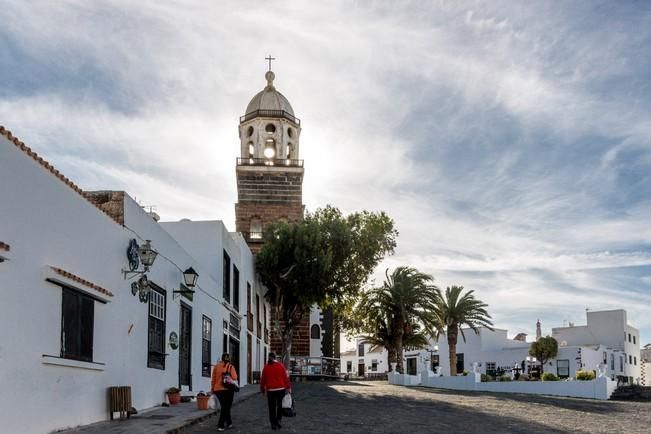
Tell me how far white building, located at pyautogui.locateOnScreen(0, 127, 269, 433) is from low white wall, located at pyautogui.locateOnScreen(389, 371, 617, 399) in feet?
54.3

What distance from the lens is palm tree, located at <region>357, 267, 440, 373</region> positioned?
4194cm

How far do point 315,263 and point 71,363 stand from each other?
25.8 metres

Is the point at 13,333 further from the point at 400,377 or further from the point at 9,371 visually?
the point at 400,377

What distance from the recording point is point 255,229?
48.4 meters

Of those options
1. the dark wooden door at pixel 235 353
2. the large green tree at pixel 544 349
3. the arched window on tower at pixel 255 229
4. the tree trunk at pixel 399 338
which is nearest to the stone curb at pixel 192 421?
the dark wooden door at pixel 235 353

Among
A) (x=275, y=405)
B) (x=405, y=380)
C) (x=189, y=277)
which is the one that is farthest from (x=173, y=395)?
(x=405, y=380)

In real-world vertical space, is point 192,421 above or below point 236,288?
below

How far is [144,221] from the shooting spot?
51.0ft

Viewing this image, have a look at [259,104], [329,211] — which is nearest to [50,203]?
[329,211]

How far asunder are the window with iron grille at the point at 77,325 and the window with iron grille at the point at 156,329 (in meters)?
3.83

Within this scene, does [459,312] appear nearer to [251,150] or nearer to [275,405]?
[251,150]

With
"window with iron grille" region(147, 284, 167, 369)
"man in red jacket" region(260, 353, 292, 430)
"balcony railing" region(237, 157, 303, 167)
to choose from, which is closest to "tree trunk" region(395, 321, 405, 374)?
"balcony railing" region(237, 157, 303, 167)

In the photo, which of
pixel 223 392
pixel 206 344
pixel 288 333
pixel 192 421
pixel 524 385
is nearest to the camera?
pixel 223 392

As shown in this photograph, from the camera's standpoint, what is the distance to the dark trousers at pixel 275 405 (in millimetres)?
12617
